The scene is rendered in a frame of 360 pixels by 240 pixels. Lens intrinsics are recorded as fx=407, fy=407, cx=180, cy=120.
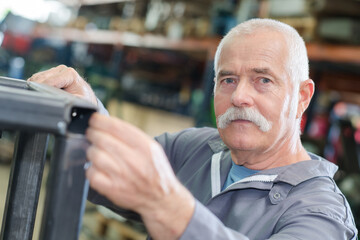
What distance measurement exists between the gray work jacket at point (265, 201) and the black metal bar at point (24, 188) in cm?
46

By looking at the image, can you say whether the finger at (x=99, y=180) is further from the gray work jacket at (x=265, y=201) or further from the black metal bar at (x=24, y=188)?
the black metal bar at (x=24, y=188)

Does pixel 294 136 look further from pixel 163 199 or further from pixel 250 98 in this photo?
pixel 163 199

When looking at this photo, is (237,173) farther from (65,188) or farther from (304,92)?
(65,188)

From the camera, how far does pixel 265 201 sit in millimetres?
1528

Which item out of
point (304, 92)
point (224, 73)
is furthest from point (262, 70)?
point (304, 92)

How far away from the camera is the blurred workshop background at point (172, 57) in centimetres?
356

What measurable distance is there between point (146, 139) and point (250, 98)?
3.15 ft

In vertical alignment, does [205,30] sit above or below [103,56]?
above

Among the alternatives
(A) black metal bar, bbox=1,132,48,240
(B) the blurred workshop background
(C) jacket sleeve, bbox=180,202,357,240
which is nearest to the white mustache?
(C) jacket sleeve, bbox=180,202,357,240

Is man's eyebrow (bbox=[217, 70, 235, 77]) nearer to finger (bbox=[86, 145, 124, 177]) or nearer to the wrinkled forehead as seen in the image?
the wrinkled forehead

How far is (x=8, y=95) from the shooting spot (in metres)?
0.74

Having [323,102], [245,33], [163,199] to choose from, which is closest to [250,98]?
[245,33]

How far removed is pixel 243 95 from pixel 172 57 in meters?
6.15

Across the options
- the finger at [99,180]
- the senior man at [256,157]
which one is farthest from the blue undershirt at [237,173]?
the finger at [99,180]
